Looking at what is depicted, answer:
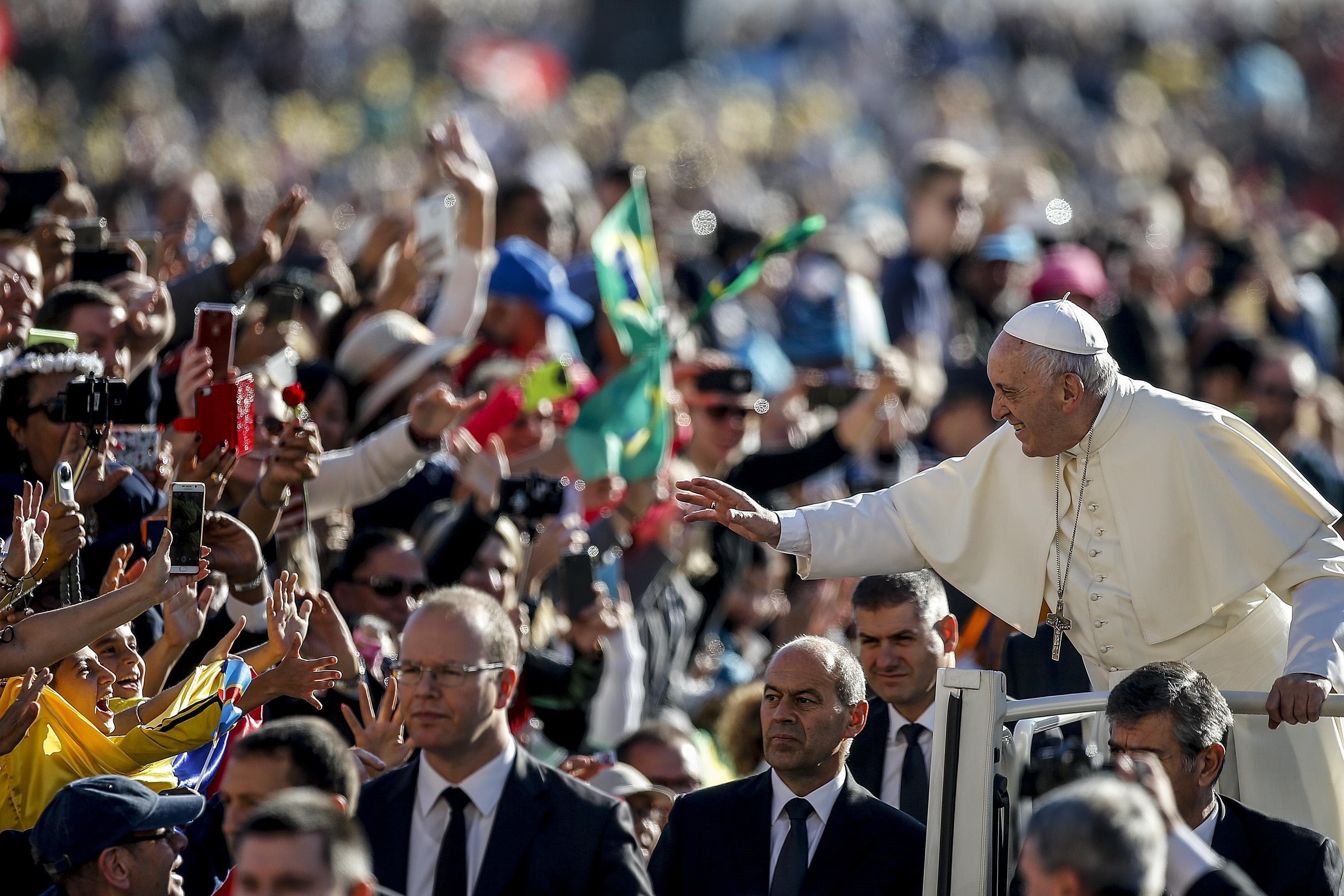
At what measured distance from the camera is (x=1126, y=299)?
1267 cm

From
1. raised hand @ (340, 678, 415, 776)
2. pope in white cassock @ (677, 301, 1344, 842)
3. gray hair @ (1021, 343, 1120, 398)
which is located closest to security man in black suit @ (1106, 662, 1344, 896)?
pope in white cassock @ (677, 301, 1344, 842)

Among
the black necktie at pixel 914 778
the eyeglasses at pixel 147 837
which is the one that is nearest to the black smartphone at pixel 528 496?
the black necktie at pixel 914 778

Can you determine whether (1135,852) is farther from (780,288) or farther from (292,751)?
(780,288)

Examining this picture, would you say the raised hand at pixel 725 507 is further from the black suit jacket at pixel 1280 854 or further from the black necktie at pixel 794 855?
the black suit jacket at pixel 1280 854

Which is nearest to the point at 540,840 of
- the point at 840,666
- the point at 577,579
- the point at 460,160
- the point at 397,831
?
the point at 397,831

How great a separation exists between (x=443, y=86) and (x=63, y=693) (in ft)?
65.3

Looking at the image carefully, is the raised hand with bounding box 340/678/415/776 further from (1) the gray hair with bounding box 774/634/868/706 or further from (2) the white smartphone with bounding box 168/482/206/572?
Answer: (1) the gray hair with bounding box 774/634/868/706

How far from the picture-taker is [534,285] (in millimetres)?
9531

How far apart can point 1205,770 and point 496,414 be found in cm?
392

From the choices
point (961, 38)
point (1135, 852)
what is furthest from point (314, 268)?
point (961, 38)

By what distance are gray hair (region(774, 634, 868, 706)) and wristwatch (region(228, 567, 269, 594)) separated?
1654 millimetres

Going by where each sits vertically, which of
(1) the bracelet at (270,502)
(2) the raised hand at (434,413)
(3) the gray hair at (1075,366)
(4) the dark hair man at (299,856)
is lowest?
(1) the bracelet at (270,502)

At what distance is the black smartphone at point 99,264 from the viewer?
754cm

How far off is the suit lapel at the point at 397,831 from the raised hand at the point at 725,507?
3.64ft
